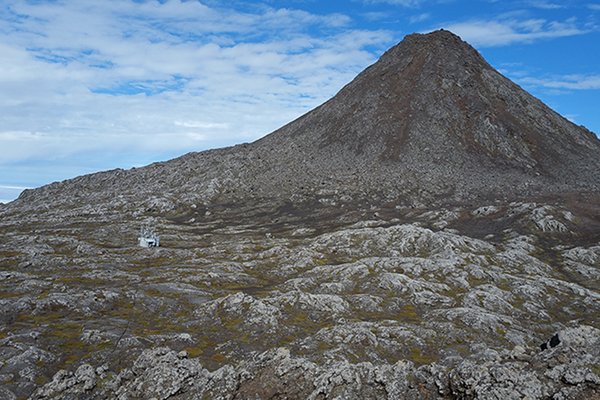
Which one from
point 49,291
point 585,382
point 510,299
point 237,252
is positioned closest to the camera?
point 585,382

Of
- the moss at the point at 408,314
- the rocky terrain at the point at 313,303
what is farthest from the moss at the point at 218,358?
the moss at the point at 408,314

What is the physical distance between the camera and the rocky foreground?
115ft

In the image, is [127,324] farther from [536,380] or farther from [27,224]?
[27,224]

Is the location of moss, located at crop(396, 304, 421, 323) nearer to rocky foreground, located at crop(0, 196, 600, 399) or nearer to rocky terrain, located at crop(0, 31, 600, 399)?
rocky foreground, located at crop(0, 196, 600, 399)

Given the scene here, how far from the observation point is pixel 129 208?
7333 inches

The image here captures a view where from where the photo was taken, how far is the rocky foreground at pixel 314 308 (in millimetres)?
35062

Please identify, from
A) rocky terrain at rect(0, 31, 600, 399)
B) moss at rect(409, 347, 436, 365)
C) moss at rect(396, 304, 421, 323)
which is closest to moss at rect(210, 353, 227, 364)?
rocky terrain at rect(0, 31, 600, 399)

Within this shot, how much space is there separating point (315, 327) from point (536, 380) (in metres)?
41.9

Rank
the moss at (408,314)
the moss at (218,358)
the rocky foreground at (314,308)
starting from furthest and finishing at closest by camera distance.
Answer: the moss at (408,314), the moss at (218,358), the rocky foreground at (314,308)

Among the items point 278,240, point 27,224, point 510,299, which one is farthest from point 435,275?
point 27,224

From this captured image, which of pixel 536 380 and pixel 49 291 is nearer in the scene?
pixel 536 380

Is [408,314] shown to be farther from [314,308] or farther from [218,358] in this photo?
[218,358]

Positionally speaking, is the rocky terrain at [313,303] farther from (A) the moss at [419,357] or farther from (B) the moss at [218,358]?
(A) the moss at [419,357]

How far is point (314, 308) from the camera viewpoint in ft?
246
